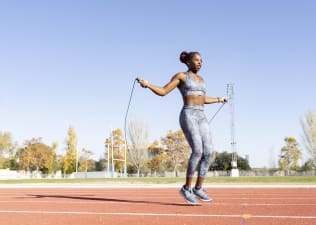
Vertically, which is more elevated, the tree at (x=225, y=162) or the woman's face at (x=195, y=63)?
the woman's face at (x=195, y=63)

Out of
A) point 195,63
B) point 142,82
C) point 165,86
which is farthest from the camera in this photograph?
point 195,63

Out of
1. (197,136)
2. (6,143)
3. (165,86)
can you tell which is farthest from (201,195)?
(6,143)

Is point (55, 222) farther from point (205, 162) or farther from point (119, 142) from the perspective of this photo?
point (119, 142)

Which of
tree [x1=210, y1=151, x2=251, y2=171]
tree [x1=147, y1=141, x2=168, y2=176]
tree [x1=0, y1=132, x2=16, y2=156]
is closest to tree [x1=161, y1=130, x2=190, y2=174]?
tree [x1=147, y1=141, x2=168, y2=176]

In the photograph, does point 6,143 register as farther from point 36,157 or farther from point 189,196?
point 189,196

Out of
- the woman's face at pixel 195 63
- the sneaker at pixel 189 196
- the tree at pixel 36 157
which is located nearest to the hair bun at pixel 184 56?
the woman's face at pixel 195 63

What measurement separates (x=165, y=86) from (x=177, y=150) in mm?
59570

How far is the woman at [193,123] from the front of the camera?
556 cm

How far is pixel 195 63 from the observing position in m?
6.06

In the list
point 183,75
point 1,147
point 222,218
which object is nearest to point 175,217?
point 222,218

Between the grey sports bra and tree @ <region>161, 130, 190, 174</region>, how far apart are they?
58.8 meters

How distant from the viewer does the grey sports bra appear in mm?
5816

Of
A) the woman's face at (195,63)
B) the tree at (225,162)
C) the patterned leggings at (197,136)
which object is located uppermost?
the woman's face at (195,63)

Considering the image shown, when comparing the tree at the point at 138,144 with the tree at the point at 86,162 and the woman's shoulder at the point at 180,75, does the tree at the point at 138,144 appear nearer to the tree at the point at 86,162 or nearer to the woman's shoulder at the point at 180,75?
the tree at the point at 86,162
